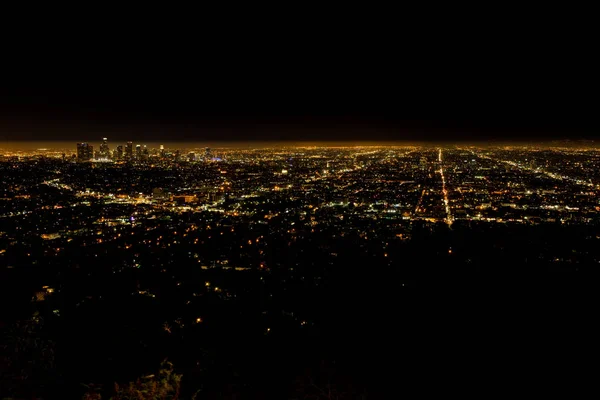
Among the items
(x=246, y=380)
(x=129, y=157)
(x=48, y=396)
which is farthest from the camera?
(x=129, y=157)

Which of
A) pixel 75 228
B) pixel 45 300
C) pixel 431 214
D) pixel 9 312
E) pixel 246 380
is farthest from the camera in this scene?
pixel 431 214

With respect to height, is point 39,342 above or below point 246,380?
above

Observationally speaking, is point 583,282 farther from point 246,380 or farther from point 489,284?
point 246,380

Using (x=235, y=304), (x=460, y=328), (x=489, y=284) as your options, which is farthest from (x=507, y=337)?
(x=235, y=304)

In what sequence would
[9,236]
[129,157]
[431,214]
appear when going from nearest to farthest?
[9,236], [431,214], [129,157]

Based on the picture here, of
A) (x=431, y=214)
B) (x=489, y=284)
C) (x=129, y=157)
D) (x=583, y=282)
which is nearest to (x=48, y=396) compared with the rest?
(x=489, y=284)

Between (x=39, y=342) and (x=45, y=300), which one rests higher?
(x=39, y=342)

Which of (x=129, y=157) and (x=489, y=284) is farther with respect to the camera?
(x=129, y=157)

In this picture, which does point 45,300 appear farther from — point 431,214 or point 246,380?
point 431,214

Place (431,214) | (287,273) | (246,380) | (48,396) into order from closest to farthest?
(48,396) → (246,380) → (287,273) → (431,214)
